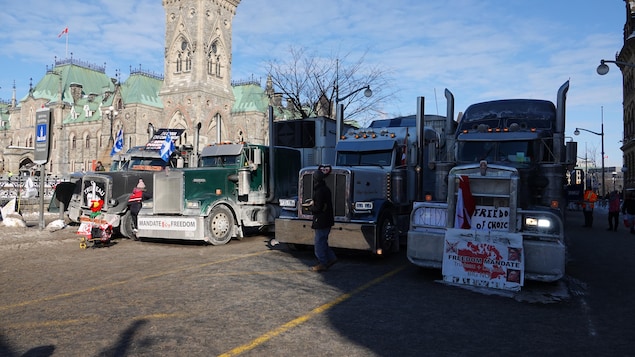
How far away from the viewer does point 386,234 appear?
1034 centimetres

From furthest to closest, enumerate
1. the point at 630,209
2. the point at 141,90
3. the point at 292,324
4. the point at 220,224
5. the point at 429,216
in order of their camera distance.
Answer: the point at 141,90, the point at 630,209, the point at 220,224, the point at 429,216, the point at 292,324

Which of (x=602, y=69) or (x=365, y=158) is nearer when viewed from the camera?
(x=365, y=158)

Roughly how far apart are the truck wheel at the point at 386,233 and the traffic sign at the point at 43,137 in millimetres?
12722

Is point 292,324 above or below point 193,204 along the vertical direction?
below

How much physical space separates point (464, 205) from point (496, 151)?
94.8 inches

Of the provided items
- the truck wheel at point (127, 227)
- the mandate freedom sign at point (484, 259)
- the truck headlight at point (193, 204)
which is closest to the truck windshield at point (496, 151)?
the mandate freedom sign at point (484, 259)

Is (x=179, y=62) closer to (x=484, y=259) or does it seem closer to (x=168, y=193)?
(x=168, y=193)

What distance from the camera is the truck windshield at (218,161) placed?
13984mm

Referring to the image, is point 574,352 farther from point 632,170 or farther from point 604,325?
point 632,170

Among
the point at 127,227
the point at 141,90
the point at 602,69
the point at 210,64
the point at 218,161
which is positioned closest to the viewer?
the point at 218,161

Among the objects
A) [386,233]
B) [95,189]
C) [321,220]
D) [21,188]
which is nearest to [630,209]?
[386,233]

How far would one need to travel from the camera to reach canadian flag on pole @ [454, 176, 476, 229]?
8.05 meters

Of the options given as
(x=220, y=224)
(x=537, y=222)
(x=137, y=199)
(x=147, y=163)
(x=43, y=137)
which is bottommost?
(x=220, y=224)

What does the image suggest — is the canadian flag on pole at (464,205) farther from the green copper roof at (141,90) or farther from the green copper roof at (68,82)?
the green copper roof at (68,82)
